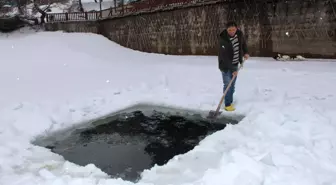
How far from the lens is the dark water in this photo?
4.32 meters

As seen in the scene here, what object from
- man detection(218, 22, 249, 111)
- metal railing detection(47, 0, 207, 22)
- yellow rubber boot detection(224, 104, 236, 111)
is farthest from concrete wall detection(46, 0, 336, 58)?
yellow rubber boot detection(224, 104, 236, 111)

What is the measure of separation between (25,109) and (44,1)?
81.4 feet

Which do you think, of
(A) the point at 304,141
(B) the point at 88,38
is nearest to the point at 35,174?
(A) the point at 304,141

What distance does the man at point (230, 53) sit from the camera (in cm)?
575

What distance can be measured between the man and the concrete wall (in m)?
4.98

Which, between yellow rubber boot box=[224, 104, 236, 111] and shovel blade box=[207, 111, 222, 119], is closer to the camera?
shovel blade box=[207, 111, 222, 119]

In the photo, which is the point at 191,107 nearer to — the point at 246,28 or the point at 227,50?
the point at 227,50

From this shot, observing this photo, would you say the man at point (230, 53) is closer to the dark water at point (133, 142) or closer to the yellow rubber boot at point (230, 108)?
the yellow rubber boot at point (230, 108)

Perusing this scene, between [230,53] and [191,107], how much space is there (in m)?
1.43

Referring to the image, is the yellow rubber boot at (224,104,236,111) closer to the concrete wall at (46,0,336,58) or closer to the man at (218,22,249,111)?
the man at (218,22,249,111)

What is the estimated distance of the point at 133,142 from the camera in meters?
5.07

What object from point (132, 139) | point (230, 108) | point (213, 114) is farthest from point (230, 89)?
point (132, 139)

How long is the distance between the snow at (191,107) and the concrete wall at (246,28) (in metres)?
0.67

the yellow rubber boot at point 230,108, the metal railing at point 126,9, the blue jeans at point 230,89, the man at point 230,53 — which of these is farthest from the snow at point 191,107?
the metal railing at point 126,9
